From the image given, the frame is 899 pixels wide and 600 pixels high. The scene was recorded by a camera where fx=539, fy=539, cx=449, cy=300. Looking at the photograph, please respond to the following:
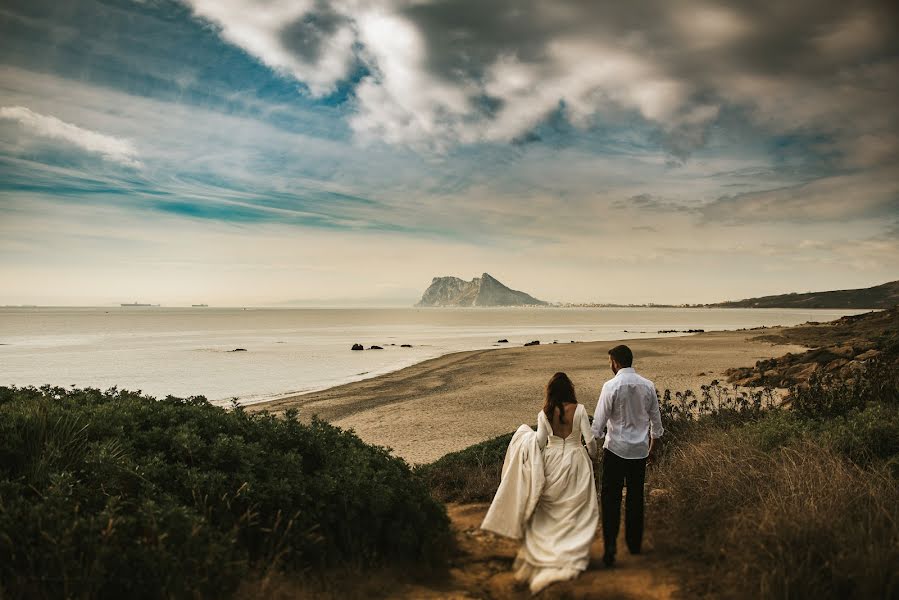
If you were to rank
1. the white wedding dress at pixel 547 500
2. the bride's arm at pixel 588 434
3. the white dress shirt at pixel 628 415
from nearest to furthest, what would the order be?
1. the white wedding dress at pixel 547 500
2. the bride's arm at pixel 588 434
3. the white dress shirt at pixel 628 415

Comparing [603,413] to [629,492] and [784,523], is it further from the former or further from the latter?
[784,523]

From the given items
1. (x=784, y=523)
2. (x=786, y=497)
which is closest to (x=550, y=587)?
(x=784, y=523)

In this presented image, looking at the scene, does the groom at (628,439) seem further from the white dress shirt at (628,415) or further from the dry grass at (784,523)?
the dry grass at (784,523)

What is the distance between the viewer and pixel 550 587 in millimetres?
5086

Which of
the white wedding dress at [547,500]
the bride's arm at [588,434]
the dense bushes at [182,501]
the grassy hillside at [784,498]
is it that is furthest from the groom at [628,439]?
the dense bushes at [182,501]

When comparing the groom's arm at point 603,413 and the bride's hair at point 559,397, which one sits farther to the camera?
the groom's arm at point 603,413

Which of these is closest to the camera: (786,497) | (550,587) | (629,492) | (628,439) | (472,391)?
(550,587)

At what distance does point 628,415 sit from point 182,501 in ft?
14.8

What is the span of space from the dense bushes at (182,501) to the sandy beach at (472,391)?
14.0 feet

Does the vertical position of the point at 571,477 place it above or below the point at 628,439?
below

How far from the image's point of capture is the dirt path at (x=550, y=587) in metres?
4.96

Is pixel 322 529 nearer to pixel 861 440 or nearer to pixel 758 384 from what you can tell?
pixel 861 440

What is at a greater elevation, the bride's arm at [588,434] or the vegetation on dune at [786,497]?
the bride's arm at [588,434]

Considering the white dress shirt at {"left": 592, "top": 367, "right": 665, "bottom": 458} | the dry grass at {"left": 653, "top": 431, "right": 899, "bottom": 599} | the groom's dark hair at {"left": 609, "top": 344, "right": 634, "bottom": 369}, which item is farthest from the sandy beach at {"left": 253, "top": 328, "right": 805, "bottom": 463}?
the dry grass at {"left": 653, "top": 431, "right": 899, "bottom": 599}
